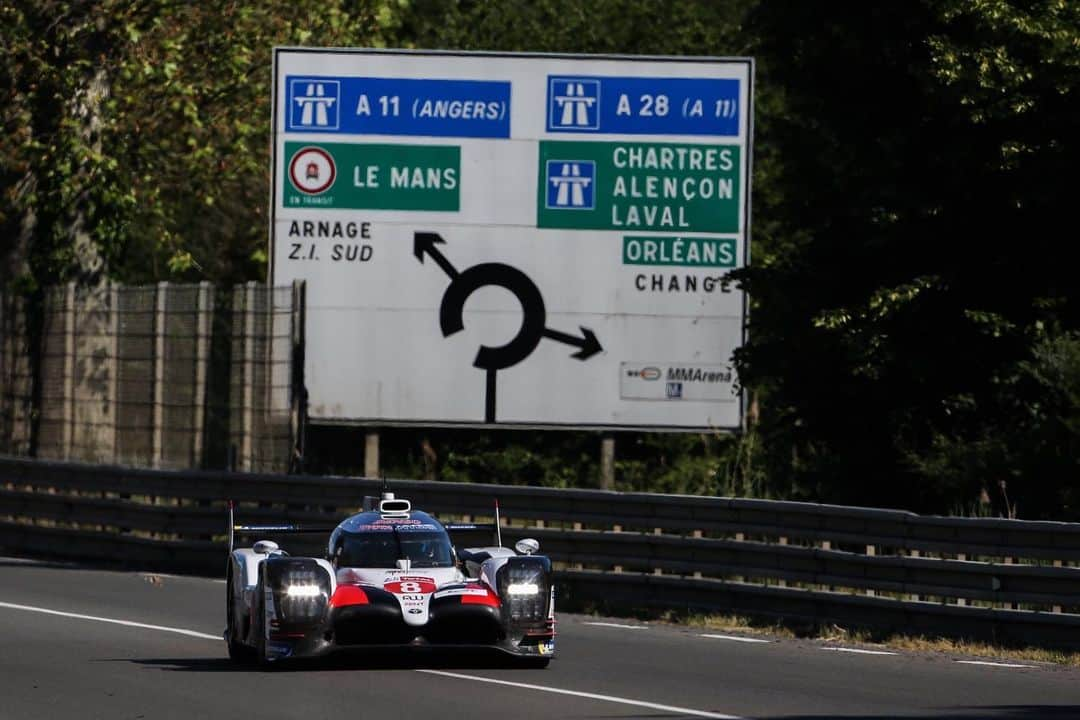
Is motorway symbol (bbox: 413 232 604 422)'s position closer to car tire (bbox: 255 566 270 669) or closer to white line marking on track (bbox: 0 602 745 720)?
white line marking on track (bbox: 0 602 745 720)

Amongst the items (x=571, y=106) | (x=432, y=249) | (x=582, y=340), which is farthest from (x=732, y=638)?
(x=571, y=106)

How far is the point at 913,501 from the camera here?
809 inches

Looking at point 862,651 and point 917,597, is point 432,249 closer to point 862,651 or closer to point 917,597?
point 917,597

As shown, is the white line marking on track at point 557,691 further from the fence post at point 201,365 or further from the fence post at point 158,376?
the fence post at point 158,376

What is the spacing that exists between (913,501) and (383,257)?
23.1ft

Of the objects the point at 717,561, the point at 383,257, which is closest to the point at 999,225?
the point at 717,561

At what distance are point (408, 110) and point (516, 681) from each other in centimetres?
1271

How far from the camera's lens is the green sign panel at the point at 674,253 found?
24.1 meters

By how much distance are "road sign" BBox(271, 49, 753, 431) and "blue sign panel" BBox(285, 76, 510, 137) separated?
16mm

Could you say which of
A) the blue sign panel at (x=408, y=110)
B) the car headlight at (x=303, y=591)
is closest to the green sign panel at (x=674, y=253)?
the blue sign panel at (x=408, y=110)

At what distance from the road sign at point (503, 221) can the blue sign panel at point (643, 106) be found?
0.08 ft

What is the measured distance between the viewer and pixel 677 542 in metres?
17.8

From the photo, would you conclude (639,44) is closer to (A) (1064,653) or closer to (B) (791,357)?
(B) (791,357)

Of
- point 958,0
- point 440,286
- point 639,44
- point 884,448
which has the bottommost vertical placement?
point 884,448
